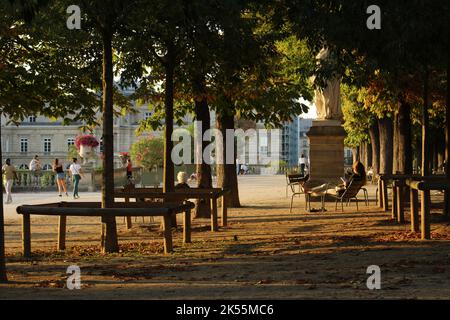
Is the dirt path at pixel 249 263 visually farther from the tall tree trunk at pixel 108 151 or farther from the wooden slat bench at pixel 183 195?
the wooden slat bench at pixel 183 195

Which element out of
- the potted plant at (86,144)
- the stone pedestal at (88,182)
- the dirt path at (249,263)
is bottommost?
the dirt path at (249,263)

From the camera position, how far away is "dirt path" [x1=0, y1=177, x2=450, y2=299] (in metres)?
8.19

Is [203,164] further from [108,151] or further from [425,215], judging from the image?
[425,215]

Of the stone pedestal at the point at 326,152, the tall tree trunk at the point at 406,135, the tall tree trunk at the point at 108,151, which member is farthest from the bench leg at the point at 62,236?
the stone pedestal at the point at 326,152

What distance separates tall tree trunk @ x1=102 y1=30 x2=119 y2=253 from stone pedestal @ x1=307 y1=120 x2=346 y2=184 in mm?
13272

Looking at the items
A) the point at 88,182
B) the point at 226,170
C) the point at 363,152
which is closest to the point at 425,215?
the point at 226,170

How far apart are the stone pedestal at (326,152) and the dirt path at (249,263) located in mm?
7665

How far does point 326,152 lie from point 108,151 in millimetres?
13600

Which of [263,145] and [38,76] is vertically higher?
[263,145]

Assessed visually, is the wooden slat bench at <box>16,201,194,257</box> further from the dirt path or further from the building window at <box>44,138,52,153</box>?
the building window at <box>44,138,52,153</box>

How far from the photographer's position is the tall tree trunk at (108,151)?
41.3 ft

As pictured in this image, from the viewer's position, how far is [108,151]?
41.5 ft

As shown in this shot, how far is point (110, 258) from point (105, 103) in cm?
244

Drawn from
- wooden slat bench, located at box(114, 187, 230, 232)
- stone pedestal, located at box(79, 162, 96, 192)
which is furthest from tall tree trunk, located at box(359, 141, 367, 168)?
wooden slat bench, located at box(114, 187, 230, 232)
